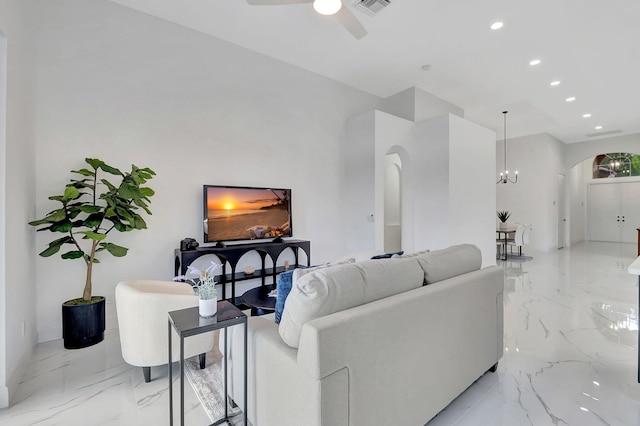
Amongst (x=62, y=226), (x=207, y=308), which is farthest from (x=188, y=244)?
(x=207, y=308)

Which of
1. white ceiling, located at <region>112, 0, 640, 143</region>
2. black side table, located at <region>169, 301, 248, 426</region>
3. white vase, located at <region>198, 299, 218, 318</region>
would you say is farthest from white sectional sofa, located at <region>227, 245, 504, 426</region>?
white ceiling, located at <region>112, 0, 640, 143</region>

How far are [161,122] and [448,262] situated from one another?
3.35 metres

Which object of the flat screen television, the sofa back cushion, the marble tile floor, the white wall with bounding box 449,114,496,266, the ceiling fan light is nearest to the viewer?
the sofa back cushion

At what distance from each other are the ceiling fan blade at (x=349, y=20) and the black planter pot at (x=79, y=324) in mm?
3438

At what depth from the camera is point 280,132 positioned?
452 cm

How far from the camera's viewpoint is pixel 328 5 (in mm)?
2574

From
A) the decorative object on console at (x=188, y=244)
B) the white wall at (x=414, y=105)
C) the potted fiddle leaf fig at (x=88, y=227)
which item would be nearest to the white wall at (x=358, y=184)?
the white wall at (x=414, y=105)

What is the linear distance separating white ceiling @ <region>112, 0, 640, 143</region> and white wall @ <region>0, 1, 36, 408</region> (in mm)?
1408

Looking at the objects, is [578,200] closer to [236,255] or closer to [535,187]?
[535,187]

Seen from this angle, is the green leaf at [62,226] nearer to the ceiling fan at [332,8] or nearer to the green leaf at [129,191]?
the green leaf at [129,191]

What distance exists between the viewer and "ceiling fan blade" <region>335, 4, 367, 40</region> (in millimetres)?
2731

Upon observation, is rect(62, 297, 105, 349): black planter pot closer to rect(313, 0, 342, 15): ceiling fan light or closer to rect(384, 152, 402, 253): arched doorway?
rect(313, 0, 342, 15): ceiling fan light

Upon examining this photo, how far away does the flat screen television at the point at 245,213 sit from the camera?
3.79m

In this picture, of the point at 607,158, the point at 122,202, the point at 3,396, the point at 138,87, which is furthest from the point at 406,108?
the point at 607,158
